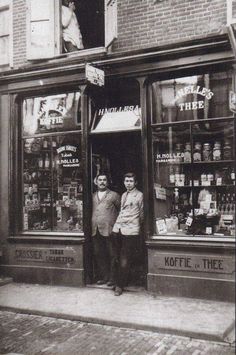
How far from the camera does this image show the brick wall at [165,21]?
7402 mm

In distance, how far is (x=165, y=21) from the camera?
7816 mm

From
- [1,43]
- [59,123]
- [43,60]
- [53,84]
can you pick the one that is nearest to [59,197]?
[59,123]

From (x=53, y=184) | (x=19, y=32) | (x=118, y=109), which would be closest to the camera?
(x=118, y=109)

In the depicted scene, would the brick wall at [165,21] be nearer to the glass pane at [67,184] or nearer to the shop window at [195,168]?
the shop window at [195,168]

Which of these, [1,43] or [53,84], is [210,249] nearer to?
[53,84]

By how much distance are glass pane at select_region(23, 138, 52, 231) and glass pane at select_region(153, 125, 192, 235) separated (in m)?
2.28

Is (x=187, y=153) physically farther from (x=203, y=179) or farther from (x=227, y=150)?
(x=227, y=150)

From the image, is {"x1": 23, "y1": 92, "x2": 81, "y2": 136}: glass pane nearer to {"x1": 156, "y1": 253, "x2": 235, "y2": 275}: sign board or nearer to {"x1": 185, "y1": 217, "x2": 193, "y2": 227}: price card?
{"x1": 185, "y1": 217, "x2": 193, "y2": 227}: price card

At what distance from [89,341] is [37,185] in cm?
395

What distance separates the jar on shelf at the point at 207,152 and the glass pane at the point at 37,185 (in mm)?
3107

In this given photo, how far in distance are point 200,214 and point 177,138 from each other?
1.38 meters

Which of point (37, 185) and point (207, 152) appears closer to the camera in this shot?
point (207, 152)

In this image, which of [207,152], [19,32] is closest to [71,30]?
[19,32]

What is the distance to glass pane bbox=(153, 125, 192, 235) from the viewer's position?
25.4ft
